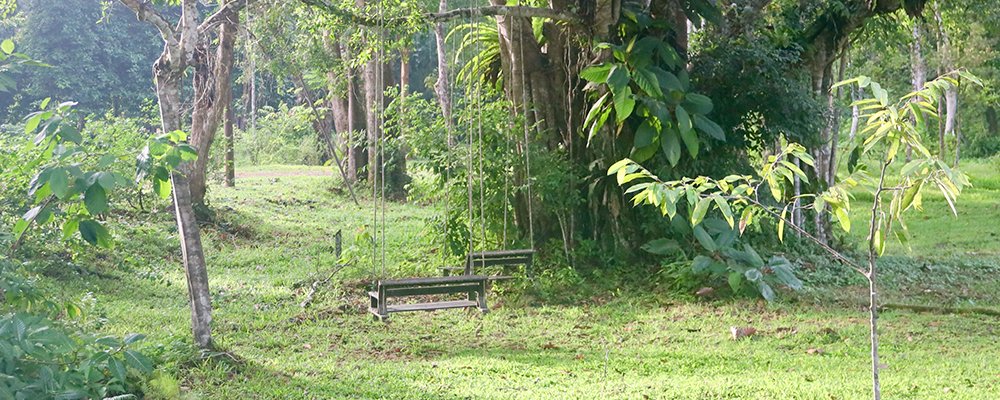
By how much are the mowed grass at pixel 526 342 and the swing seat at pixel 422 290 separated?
1.21 ft

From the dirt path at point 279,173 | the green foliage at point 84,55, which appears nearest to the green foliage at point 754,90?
the dirt path at point 279,173

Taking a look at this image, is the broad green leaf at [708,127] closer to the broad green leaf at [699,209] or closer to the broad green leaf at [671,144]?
the broad green leaf at [671,144]

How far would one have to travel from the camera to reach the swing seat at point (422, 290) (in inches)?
279

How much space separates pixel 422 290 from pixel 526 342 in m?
1.07

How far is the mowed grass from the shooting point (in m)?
6.10

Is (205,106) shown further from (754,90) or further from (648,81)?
(754,90)

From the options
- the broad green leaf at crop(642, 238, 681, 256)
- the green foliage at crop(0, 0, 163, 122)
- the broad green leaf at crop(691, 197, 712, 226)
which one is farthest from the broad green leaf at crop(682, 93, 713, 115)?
the green foliage at crop(0, 0, 163, 122)

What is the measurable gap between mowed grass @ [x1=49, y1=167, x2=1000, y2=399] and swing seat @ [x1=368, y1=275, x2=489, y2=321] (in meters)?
0.37

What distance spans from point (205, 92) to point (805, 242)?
8.10m

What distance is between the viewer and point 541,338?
800cm

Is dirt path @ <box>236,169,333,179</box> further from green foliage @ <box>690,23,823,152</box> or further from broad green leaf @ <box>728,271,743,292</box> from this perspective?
broad green leaf @ <box>728,271,743,292</box>

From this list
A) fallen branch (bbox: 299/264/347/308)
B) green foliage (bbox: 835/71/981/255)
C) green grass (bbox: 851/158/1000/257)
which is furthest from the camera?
green grass (bbox: 851/158/1000/257)

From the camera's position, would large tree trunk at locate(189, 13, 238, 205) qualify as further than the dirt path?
No

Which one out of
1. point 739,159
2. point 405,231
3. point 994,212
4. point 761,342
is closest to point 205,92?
point 405,231
